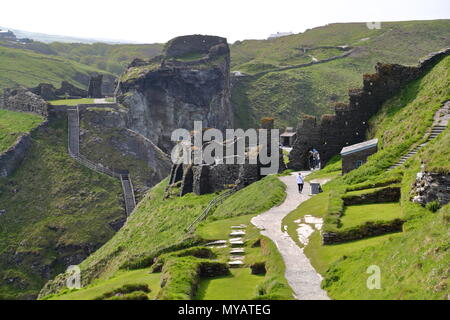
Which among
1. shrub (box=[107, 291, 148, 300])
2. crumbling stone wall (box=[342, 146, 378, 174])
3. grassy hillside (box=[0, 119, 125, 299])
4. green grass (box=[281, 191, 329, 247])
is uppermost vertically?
crumbling stone wall (box=[342, 146, 378, 174])

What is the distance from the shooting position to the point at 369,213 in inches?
838

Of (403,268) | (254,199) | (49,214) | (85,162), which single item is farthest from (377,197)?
(85,162)

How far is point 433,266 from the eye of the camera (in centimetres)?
1304

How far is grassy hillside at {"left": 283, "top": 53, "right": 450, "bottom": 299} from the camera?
43.3 ft

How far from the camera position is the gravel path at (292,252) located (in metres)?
15.9

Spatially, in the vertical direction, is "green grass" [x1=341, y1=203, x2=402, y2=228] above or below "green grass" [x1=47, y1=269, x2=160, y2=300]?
above

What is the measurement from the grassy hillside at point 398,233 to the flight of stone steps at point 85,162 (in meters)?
39.3

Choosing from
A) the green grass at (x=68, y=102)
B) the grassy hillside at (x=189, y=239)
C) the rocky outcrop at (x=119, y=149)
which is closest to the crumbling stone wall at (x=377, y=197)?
the grassy hillside at (x=189, y=239)

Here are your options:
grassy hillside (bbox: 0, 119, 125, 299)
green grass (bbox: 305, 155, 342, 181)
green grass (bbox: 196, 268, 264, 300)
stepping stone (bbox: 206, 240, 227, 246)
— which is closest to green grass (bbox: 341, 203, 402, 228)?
green grass (bbox: 196, 268, 264, 300)

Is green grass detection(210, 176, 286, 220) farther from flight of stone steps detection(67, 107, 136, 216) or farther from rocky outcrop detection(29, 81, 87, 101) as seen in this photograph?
rocky outcrop detection(29, 81, 87, 101)

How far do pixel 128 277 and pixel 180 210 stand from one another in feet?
64.7

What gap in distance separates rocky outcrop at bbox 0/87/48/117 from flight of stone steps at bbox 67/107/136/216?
153 inches
